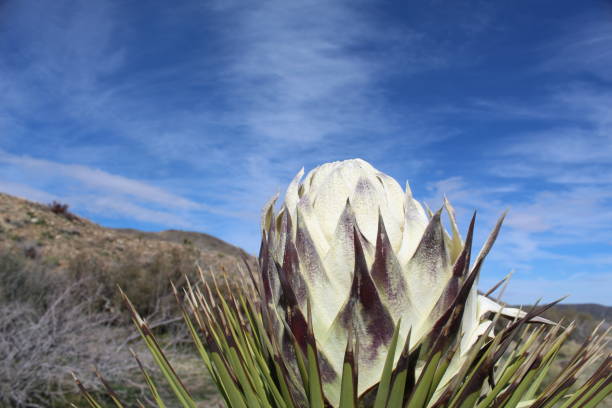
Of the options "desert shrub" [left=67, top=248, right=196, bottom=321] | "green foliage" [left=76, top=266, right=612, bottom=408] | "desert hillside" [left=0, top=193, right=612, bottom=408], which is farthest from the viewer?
"desert shrub" [left=67, top=248, right=196, bottom=321]

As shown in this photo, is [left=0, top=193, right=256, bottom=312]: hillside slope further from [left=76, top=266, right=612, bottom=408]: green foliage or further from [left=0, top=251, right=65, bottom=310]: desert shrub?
[left=76, top=266, right=612, bottom=408]: green foliage

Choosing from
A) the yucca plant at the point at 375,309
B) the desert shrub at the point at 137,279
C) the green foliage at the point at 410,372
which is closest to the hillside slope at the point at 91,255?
the desert shrub at the point at 137,279

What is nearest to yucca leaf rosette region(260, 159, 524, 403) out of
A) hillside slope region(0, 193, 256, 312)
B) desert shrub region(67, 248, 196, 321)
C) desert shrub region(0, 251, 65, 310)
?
hillside slope region(0, 193, 256, 312)

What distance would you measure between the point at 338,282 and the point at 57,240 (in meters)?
18.9

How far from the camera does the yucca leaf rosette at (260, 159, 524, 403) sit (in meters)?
0.84

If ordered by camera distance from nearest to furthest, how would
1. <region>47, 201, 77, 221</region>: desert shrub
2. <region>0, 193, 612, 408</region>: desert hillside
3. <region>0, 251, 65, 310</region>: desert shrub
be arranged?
1. <region>0, 193, 612, 408</region>: desert hillside
2. <region>0, 251, 65, 310</region>: desert shrub
3. <region>47, 201, 77, 221</region>: desert shrub

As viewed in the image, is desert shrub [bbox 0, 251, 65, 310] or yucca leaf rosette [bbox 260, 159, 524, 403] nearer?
yucca leaf rosette [bbox 260, 159, 524, 403]

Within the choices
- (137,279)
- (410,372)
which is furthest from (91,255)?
(410,372)

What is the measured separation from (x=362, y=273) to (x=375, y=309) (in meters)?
0.08

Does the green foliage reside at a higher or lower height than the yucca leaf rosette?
lower

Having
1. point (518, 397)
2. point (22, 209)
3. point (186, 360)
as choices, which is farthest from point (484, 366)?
point (22, 209)

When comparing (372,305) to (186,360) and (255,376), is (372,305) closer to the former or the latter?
(255,376)

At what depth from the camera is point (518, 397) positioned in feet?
3.15

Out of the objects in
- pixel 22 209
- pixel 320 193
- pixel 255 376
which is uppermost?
pixel 22 209
